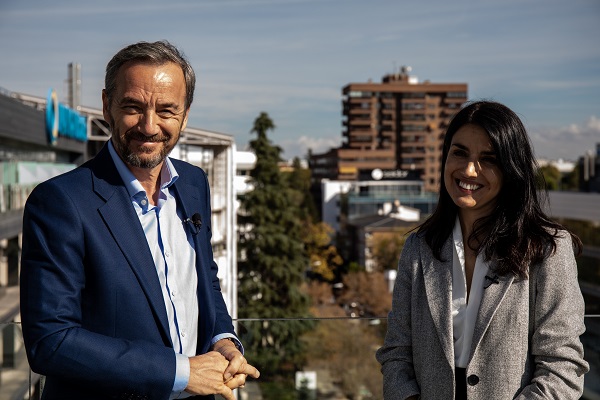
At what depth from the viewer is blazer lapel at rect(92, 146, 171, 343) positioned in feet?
5.54

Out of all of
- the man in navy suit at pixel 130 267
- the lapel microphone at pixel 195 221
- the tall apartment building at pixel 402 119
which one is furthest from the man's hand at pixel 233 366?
the tall apartment building at pixel 402 119

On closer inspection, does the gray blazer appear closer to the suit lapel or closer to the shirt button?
the shirt button

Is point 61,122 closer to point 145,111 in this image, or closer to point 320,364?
point 320,364

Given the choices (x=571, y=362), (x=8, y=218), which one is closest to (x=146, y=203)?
(x=571, y=362)

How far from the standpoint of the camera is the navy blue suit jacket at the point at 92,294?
157cm

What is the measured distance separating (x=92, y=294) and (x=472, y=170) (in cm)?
99

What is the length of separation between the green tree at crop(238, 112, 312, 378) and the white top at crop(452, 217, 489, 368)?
22.0 meters

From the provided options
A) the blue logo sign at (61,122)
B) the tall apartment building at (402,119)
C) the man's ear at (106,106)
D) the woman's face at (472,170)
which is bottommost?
the woman's face at (472,170)

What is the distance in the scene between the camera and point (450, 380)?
200 cm

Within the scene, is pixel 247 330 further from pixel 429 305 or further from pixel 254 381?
pixel 429 305

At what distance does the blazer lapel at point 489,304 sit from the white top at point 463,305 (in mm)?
27

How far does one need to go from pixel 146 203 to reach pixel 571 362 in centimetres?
107

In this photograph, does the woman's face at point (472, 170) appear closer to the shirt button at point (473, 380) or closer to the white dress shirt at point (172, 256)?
the shirt button at point (473, 380)

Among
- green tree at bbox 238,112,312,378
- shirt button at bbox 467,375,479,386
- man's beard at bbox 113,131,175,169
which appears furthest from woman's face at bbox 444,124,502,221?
green tree at bbox 238,112,312,378
